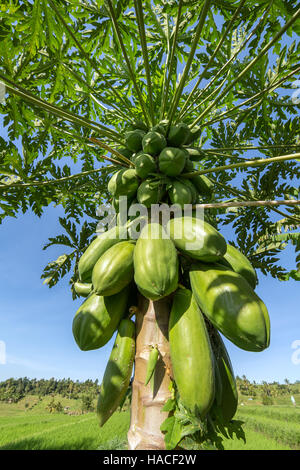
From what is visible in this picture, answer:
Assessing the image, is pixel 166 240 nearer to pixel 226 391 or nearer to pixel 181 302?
pixel 181 302

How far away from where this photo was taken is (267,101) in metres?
2.99

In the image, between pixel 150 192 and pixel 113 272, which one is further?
pixel 150 192

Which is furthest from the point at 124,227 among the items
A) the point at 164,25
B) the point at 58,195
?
the point at 164,25

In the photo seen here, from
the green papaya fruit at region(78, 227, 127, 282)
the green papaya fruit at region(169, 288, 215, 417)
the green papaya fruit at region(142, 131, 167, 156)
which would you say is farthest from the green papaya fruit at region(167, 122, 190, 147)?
the green papaya fruit at region(169, 288, 215, 417)

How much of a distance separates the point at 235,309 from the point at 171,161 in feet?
3.27

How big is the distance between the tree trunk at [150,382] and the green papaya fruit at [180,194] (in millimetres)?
587

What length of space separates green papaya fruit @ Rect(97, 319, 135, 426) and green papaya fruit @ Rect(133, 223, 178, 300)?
30 cm

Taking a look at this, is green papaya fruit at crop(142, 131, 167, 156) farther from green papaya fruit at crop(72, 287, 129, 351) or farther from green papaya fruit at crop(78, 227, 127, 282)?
green papaya fruit at crop(72, 287, 129, 351)

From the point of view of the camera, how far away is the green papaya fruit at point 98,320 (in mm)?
1417

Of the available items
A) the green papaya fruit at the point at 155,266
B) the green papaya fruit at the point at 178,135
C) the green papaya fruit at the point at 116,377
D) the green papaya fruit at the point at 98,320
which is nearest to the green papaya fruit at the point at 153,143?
the green papaya fruit at the point at 178,135

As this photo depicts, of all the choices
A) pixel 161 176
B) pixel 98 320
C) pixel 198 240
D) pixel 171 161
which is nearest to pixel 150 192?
pixel 161 176

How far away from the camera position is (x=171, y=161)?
1.78m

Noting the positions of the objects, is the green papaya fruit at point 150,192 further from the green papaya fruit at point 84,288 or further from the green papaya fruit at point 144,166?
the green papaya fruit at point 84,288

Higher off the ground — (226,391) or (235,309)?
(235,309)
